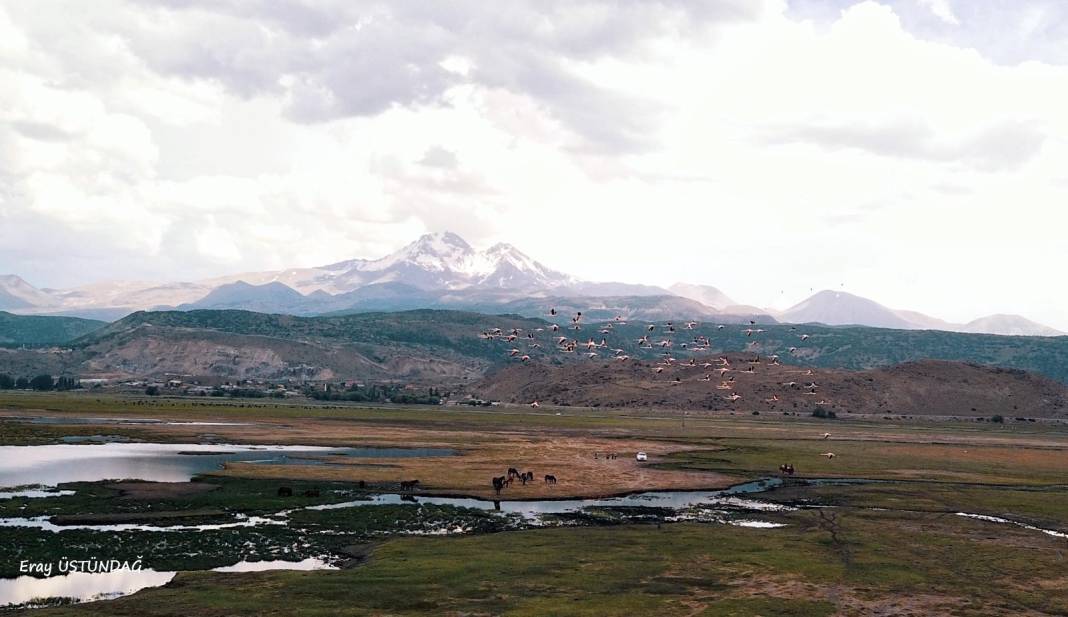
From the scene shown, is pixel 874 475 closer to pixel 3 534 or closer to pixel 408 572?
pixel 408 572

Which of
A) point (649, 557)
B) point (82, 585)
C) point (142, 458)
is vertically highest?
point (82, 585)

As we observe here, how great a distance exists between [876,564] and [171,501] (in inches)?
1840

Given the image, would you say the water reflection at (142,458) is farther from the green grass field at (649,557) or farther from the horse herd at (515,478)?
the horse herd at (515,478)

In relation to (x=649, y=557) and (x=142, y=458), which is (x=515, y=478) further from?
(x=142, y=458)

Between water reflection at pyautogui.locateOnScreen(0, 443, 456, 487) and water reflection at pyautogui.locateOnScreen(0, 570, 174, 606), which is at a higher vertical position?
water reflection at pyautogui.locateOnScreen(0, 570, 174, 606)

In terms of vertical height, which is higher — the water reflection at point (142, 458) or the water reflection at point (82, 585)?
the water reflection at point (82, 585)

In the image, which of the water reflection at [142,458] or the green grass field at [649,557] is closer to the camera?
the green grass field at [649,557]

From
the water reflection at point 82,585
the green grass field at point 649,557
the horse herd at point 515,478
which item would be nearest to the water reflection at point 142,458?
the green grass field at point 649,557

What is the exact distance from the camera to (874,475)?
90438 millimetres

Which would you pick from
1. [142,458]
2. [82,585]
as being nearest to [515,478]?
[142,458]

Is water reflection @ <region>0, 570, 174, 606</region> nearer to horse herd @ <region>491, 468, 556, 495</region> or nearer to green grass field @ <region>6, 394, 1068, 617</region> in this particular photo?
green grass field @ <region>6, 394, 1068, 617</region>

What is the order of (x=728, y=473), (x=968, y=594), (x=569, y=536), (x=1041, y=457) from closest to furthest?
(x=968, y=594) < (x=569, y=536) < (x=728, y=473) < (x=1041, y=457)

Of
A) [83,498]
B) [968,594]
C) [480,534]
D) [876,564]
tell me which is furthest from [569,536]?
[83,498]

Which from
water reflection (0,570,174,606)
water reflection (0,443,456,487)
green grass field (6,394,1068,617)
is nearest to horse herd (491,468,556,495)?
green grass field (6,394,1068,617)
